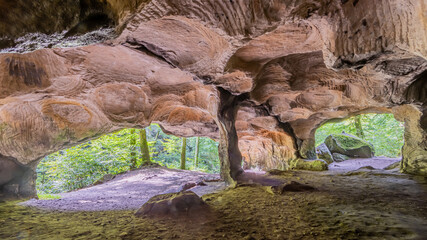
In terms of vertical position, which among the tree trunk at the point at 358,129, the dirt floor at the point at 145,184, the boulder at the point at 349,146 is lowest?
the dirt floor at the point at 145,184

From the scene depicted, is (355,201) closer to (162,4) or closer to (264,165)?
(162,4)

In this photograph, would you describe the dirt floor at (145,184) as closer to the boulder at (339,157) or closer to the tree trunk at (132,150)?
the tree trunk at (132,150)

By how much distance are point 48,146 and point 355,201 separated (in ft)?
21.7

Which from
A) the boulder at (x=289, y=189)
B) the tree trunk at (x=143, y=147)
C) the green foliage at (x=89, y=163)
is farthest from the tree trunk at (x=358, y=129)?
the green foliage at (x=89, y=163)

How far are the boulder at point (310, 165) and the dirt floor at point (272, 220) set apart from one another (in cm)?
335

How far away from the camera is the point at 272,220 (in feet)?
8.27

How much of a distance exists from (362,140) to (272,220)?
11829 millimetres

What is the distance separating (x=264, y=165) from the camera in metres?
10.1

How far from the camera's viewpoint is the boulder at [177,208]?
111 inches

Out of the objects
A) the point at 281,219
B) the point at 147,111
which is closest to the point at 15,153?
the point at 147,111

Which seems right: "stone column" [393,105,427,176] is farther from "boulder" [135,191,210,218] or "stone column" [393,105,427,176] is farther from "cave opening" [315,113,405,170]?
"boulder" [135,191,210,218]

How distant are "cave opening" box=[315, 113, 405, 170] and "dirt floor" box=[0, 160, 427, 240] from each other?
7169 mm

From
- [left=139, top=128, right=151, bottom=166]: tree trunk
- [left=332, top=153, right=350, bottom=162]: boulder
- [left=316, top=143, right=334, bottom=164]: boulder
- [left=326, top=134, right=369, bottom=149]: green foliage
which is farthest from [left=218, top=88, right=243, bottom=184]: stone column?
[left=326, top=134, right=369, bottom=149]: green foliage

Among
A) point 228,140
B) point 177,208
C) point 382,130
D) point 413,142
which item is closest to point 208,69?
point 228,140
